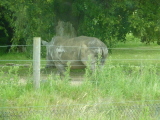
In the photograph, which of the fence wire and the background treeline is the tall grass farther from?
the background treeline

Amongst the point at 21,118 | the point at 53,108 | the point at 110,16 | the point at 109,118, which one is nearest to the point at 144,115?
the point at 109,118

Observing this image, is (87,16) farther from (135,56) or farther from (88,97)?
(135,56)

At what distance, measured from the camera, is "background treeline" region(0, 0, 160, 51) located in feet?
55.0

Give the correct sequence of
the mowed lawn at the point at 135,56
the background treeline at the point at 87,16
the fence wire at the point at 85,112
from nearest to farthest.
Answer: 1. the fence wire at the point at 85,112
2. the mowed lawn at the point at 135,56
3. the background treeline at the point at 87,16

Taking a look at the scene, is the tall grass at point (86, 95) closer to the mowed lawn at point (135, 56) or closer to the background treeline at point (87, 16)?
the mowed lawn at point (135, 56)

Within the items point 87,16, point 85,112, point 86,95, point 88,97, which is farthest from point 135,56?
point 85,112

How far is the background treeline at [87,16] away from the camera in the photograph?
16750mm

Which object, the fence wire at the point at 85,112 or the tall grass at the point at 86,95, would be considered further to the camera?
the tall grass at the point at 86,95

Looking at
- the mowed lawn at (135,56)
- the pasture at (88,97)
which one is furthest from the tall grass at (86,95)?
the mowed lawn at (135,56)

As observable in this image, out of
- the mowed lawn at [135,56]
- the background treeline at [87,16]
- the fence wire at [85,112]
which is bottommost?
the fence wire at [85,112]

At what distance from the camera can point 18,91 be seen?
9.65 meters

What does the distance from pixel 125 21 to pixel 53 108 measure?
10108mm

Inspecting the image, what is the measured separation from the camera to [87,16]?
704 inches

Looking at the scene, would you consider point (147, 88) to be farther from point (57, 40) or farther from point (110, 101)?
point (57, 40)
